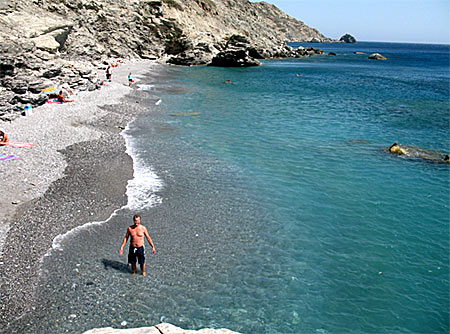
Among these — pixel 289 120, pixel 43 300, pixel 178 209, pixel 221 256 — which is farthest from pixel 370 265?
pixel 289 120

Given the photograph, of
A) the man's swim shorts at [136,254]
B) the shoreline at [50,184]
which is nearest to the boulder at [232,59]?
the shoreline at [50,184]

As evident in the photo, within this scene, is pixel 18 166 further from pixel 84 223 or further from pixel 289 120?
pixel 289 120

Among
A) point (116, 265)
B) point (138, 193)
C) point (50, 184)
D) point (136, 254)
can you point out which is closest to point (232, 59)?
point (138, 193)

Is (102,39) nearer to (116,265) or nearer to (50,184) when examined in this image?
(50,184)

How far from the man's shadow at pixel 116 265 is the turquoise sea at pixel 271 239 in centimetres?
6

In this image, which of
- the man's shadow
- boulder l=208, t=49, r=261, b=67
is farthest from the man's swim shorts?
boulder l=208, t=49, r=261, b=67

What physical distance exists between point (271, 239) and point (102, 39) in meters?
67.8

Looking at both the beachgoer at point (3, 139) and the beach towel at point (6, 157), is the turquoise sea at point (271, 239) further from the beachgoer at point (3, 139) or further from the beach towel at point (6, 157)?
the beachgoer at point (3, 139)

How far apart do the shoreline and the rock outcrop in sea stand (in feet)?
11.2

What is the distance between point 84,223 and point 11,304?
463 cm

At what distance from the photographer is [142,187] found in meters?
17.8

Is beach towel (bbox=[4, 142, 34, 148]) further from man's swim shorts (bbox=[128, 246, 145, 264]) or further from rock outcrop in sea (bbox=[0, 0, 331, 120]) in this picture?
man's swim shorts (bbox=[128, 246, 145, 264])

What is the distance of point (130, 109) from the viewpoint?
33719 mm

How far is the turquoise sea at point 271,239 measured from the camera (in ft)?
33.9
